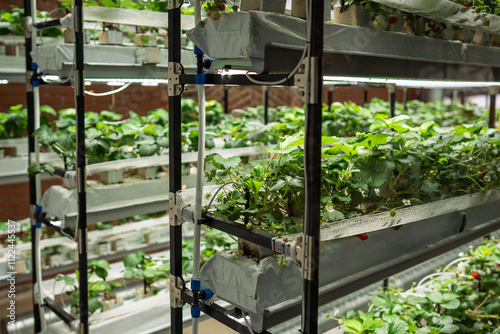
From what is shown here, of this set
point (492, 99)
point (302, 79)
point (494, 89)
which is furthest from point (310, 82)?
point (492, 99)

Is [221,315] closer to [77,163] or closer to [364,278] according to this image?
[364,278]

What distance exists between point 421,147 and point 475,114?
13.1ft

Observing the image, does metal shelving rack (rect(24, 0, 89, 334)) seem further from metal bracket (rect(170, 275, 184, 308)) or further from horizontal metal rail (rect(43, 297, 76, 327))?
metal bracket (rect(170, 275, 184, 308))

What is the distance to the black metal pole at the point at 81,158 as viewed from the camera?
2.05m

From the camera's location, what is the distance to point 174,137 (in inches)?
61.3

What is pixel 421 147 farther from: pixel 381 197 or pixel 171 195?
pixel 171 195

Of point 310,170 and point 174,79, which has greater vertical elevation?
point 174,79

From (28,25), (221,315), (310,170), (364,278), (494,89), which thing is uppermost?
(28,25)

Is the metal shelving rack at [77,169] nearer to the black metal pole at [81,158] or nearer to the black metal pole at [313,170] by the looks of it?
the black metal pole at [81,158]

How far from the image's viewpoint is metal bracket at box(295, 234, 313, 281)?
1138 millimetres

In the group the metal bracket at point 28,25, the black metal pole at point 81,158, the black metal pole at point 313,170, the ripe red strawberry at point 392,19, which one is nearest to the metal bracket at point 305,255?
the black metal pole at point 313,170

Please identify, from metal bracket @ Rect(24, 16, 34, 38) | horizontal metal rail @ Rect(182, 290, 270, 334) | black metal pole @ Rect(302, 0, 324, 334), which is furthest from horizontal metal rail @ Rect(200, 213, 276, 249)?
metal bracket @ Rect(24, 16, 34, 38)

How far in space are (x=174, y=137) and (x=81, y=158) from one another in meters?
0.77

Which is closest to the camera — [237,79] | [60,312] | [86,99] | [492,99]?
[237,79]
